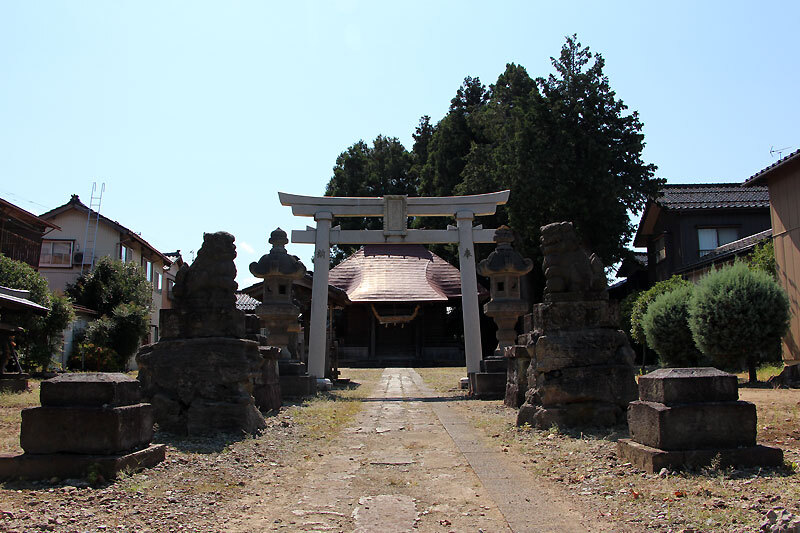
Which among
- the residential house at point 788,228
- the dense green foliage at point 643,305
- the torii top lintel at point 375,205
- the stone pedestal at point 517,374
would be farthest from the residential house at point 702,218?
the stone pedestal at point 517,374

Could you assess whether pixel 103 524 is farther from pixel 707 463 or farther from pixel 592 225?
pixel 592 225

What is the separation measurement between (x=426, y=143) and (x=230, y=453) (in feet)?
127

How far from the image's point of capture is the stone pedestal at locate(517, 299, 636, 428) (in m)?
6.89

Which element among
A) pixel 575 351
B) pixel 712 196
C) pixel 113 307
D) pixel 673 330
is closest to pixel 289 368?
pixel 575 351

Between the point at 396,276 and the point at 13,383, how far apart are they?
798 inches

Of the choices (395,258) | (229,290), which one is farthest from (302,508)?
(395,258)

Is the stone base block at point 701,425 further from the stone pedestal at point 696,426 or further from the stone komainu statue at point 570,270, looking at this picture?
the stone komainu statue at point 570,270

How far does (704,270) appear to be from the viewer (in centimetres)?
2041

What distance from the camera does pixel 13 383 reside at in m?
12.6

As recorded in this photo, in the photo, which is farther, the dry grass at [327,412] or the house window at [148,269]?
the house window at [148,269]

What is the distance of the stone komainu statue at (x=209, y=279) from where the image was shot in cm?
725

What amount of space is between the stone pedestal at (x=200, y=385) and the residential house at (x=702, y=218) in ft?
62.0

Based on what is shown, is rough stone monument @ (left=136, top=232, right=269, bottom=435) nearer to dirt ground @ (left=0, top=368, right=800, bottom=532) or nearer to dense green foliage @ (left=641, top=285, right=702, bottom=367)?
dirt ground @ (left=0, top=368, right=800, bottom=532)

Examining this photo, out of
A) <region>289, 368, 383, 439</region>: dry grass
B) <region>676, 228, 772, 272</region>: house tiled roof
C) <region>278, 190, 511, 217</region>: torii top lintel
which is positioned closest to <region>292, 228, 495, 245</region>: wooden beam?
<region>278, 190, 511, 217</region>: torii top lintel
